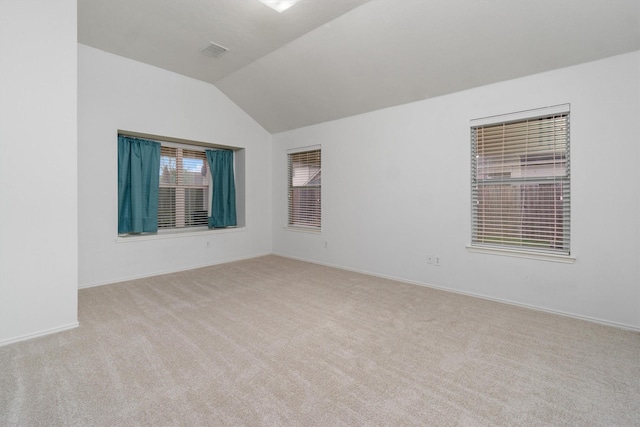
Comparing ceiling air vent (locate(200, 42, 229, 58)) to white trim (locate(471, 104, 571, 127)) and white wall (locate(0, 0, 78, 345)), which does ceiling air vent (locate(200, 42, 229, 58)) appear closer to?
white wall (locate(0, 0, 78, 345))

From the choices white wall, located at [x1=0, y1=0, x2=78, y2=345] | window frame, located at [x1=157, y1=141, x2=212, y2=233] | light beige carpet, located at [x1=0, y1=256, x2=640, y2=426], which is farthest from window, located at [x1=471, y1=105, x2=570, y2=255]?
window frame, located at [x1=157, y1=141, x2=212, y2=233]

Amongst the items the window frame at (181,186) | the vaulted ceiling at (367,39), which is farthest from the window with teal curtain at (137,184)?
the vaulted ceiling at (367,39)

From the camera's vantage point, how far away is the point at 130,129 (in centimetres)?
424

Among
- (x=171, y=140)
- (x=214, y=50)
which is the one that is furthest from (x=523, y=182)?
(x=171, y=140)

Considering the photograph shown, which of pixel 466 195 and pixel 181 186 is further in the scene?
pixel 181 186

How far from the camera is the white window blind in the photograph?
5031mm

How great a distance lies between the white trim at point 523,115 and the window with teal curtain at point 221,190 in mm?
4161

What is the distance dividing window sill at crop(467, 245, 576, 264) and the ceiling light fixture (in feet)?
10.9

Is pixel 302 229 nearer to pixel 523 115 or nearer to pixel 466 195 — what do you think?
pixel 466 195

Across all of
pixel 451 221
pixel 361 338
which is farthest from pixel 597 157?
pixel 361 338

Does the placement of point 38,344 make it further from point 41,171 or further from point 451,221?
point 451,221

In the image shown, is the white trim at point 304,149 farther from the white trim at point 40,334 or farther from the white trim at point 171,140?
the white trim at point 40,334

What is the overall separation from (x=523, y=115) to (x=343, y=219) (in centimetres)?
279

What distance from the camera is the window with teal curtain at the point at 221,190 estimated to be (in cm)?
553
